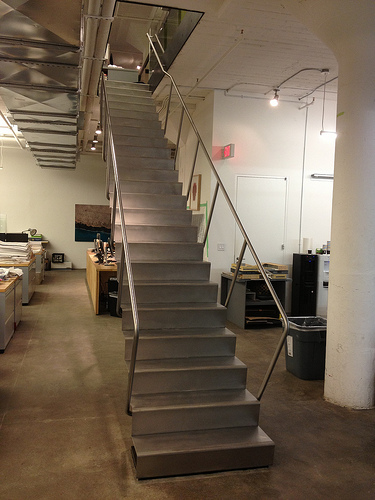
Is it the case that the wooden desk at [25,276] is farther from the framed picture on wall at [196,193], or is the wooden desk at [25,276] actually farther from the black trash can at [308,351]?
the black trash can at [308,351]

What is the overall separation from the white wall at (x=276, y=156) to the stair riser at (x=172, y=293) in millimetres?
3426

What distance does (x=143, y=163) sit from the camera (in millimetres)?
5629

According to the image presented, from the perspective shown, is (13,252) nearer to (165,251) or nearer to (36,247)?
(36,247)

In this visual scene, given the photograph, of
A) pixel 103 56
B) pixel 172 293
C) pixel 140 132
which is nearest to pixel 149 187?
pixel 140 132

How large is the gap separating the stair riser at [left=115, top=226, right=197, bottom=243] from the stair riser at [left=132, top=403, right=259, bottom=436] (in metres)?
1.91

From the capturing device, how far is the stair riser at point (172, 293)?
13.2ft

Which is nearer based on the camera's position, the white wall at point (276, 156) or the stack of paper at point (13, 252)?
the white wall at point (276, 156)

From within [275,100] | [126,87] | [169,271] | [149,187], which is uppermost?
[126,87]

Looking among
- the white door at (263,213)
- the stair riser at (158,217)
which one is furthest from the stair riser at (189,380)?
the white door at (263,213)

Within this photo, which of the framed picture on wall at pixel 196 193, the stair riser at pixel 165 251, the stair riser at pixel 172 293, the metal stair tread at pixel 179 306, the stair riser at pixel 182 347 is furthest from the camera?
the framed picture on wall at pixel 196 193

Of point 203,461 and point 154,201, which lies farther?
point 154,201

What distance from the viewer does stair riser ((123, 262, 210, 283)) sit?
425 cm

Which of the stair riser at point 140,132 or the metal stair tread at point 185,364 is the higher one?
the stair riser at point 140,132

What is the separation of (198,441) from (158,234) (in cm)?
223
